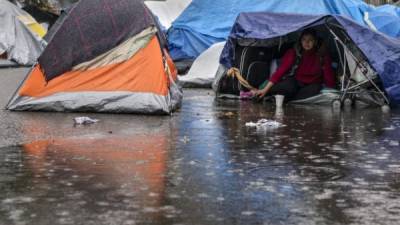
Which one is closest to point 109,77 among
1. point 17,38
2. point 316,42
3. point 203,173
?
point 316,42

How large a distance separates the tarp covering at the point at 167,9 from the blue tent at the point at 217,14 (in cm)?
274

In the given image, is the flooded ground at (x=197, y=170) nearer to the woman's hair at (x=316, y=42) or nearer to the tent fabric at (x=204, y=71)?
the woman's hair at (x=316, y=42)

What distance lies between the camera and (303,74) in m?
12.0

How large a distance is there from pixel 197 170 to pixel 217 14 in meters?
12.9

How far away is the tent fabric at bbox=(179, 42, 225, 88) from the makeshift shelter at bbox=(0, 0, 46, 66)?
24.1 ft

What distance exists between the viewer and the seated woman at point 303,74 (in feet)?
39.3

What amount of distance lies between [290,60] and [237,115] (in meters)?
2.06

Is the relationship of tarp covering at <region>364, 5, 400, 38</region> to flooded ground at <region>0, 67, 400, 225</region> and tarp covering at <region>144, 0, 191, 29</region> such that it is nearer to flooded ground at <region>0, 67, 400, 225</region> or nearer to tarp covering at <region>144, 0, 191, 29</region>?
tarp covering at <region>144, 0, 191, 29</region>

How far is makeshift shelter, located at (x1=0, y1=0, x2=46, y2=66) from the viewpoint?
21.7m

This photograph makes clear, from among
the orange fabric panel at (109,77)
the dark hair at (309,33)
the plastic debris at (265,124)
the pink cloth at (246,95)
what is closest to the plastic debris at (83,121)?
the orange fabric panel at (109,77)

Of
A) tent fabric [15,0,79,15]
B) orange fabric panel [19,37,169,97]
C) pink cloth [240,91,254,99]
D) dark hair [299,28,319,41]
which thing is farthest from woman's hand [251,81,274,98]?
tent fabric [15,0,79,15]

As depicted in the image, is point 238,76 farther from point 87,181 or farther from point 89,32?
point 87,181

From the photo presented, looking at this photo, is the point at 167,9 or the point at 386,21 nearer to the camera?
the point at 386,21

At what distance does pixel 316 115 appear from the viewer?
1048 centimetres
